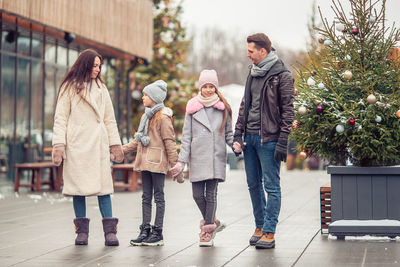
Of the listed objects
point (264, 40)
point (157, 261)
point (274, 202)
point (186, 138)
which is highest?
point (264, 40)

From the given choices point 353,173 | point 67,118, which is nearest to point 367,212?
point 353,173

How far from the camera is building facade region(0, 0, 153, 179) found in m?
17.9

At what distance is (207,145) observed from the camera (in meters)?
8.30

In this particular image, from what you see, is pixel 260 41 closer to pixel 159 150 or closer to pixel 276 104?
pixel 276 104

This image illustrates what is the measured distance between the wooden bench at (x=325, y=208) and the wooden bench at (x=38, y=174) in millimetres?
8563

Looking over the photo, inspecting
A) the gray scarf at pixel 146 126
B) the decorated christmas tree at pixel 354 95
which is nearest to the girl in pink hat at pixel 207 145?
the gray scarf at pixel 146 126

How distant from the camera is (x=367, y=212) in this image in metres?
8.65

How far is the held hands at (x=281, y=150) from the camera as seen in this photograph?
763cm

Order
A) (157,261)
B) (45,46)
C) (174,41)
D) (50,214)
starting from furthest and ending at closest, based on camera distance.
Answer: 1. (174,41)
2. (45,46)
3. (50,214)
4. (157,261)

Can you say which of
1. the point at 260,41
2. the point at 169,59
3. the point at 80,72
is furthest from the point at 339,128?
the point at 169,59

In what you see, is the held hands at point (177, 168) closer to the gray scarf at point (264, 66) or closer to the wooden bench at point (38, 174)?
the gray scarf at point (264, 66)

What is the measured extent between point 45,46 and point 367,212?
13157 millimetres

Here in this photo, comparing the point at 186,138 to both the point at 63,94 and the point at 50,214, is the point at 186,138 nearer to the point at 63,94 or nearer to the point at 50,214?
Result: the point at 63,94

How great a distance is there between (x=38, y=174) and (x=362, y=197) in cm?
956
